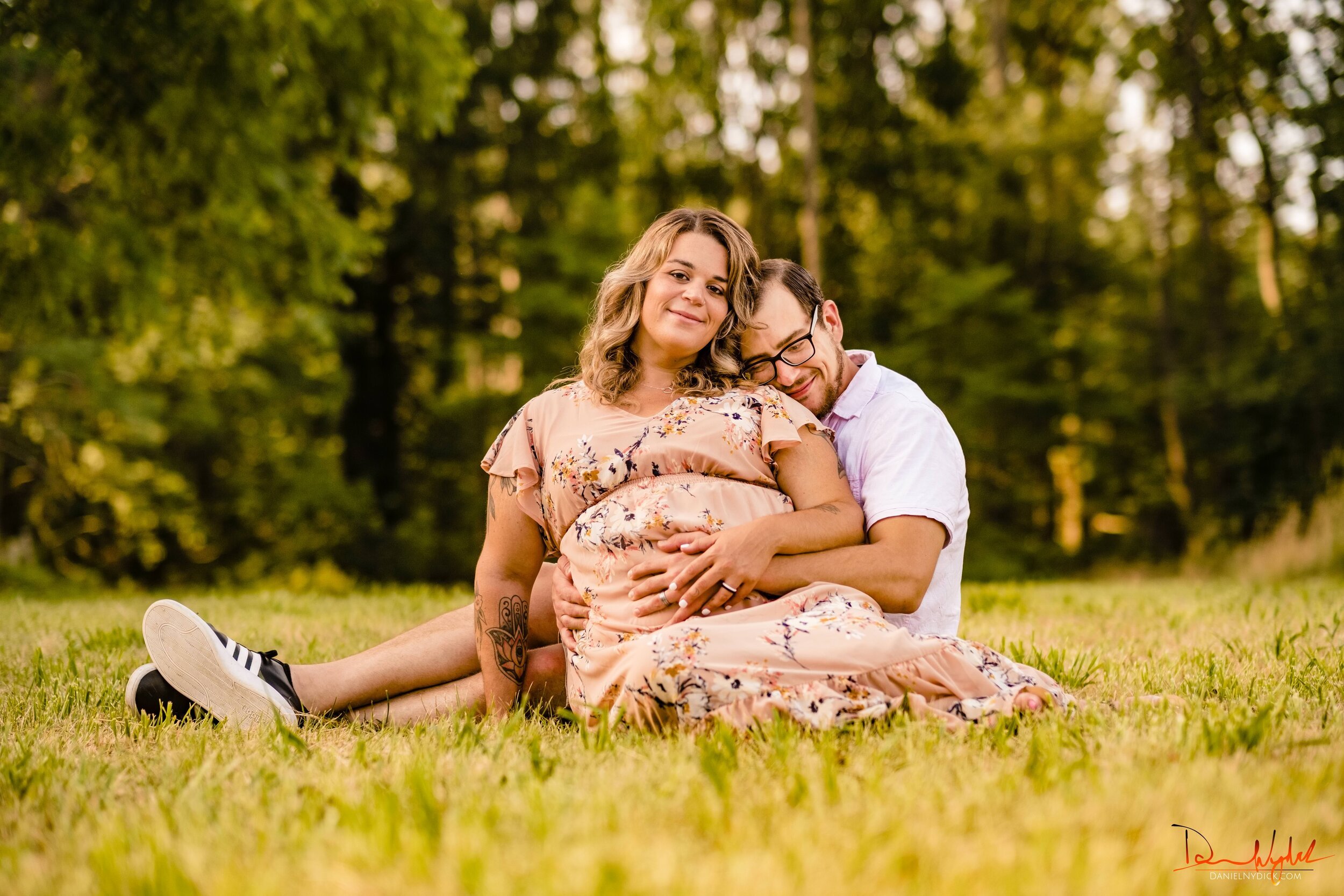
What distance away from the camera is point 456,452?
693 inches

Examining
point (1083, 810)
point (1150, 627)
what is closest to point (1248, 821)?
point (1083, 810)

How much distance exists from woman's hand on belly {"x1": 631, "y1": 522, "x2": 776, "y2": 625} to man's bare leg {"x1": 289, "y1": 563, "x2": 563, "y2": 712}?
0.71 meters

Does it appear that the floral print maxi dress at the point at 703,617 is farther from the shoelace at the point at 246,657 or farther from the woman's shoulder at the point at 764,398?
the shoelace at the point at 246,657

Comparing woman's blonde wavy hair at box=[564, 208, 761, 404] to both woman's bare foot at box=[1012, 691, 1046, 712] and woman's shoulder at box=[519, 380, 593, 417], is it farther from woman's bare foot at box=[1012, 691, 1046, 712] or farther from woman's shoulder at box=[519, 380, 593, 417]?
woman's bare foot at box=[1012, 691, 1046, 712]

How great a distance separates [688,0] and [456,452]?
29.5 ft

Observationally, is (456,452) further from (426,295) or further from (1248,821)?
(1248,821)

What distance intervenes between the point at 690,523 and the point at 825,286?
16.2 meters

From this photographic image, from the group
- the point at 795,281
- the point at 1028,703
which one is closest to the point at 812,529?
the point at 1028,703

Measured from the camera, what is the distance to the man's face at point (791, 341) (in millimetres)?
3223

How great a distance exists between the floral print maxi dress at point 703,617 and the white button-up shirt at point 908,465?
0.23m

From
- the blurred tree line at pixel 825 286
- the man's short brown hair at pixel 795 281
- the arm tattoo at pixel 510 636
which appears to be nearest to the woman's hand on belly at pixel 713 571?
the arm tattoo at pixel 510 636

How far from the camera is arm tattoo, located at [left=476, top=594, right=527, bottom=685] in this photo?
3039 mm

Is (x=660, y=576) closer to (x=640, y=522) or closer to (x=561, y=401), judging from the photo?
(x=640, y=522)

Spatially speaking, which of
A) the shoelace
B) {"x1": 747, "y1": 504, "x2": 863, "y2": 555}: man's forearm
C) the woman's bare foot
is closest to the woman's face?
{"x1": 747, "y1": 504, "x2": 863, "y2": 555}: man's forearm
